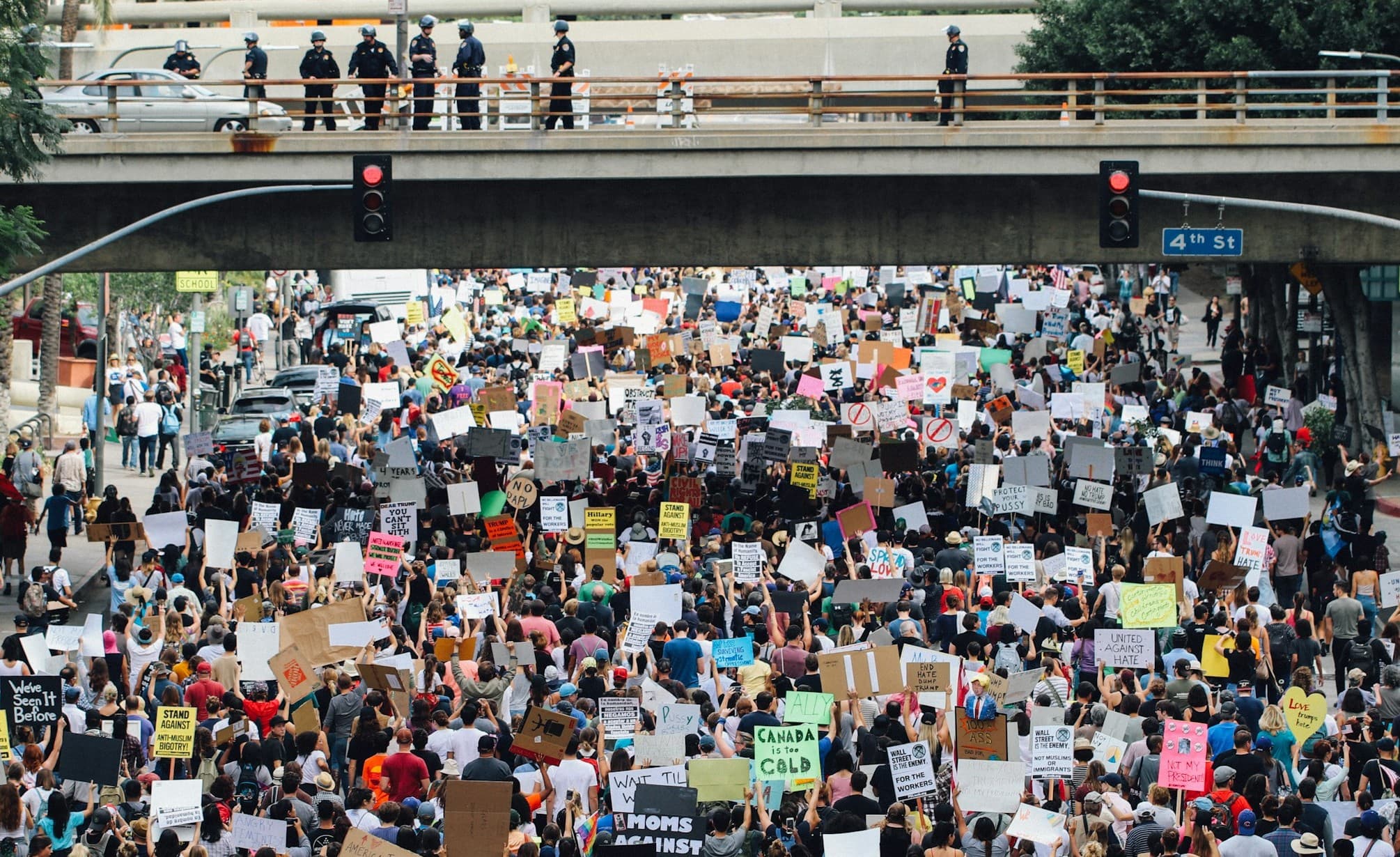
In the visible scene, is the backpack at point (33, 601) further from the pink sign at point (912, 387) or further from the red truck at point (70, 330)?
the red truck at point (70, 330)

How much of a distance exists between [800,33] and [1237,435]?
125 feet

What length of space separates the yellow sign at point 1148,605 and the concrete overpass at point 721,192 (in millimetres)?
9598

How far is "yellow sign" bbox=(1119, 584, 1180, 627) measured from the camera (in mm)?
16453

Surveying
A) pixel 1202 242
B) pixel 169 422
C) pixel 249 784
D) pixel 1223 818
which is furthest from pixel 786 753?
pixel 169 422

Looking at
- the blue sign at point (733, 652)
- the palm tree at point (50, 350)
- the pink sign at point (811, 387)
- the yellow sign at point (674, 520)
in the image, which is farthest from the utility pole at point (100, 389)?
the blue sign at point (733, 652)

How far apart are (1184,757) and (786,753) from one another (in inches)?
95.5

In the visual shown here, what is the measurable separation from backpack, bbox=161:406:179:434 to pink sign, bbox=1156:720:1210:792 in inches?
916

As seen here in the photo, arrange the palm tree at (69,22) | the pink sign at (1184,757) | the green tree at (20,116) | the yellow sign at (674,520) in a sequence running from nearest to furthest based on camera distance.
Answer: the pink sign at (1184,757), the yellow sign at (674,520), the green tree at (20,116), the palm tree at (69,22)

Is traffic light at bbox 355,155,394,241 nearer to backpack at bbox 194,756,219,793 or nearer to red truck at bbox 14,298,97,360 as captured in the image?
backpack at bbox 194,756,219,793

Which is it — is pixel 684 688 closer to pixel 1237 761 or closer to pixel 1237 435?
pixel 1237 761

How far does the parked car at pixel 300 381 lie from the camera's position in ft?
114

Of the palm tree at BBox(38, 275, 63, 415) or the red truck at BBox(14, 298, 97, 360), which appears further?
the red truck at BBox(14, 298, 97, 360)

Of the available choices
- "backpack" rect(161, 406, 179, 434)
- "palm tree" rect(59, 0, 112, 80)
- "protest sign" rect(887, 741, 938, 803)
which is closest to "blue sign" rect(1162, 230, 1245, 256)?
"protest sign" rect(887, 741, 938, 803)

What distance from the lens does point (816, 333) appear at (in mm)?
34469
